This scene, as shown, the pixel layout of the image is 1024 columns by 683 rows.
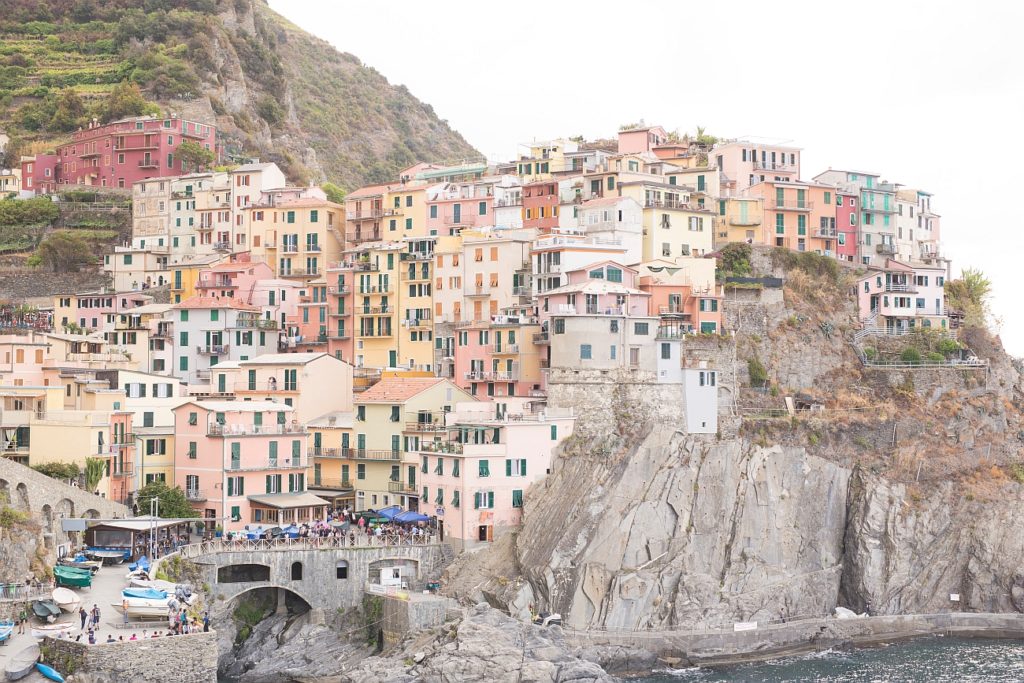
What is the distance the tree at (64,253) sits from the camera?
375 ft

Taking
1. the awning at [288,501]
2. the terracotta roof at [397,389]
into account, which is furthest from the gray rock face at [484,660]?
the terracotta roof at [397,389]

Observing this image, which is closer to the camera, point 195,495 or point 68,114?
point 195,495

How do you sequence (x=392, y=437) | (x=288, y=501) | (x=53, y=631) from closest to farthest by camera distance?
(x=53, y=631), (x=288, y=501), (x=392, y=437)

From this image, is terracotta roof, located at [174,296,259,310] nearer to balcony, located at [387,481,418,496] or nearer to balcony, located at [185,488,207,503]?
balcony, located at [185,488,207,503]

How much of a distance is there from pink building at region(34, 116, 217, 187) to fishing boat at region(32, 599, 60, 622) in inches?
2481

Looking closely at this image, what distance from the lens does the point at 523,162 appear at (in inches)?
4313

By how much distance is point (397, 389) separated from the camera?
88.2 metres

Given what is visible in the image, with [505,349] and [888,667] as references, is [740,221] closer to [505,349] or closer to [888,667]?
[505,349]

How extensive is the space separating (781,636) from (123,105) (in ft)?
248

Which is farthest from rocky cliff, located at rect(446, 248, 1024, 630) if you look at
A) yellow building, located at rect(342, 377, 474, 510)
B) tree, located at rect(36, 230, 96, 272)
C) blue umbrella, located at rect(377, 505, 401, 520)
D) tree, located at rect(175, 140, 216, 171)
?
tree, located at rect(175, 140, 216, 171)

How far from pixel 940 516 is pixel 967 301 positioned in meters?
23.2

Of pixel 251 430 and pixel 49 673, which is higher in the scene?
pixel 251 430

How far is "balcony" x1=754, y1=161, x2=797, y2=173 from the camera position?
107562 millimetres

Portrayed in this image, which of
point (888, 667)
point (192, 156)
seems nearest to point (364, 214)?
point (192, 156)
